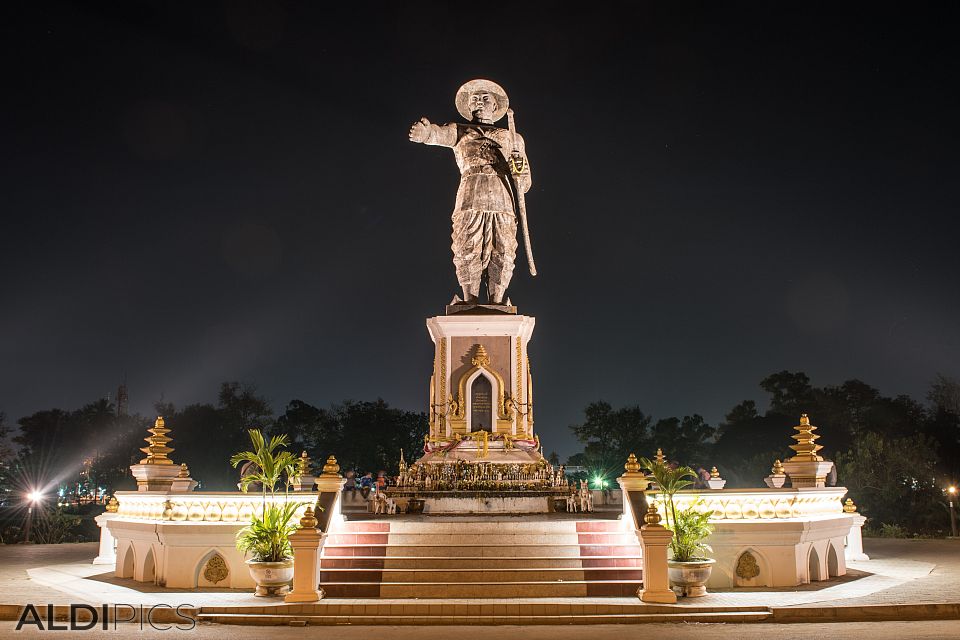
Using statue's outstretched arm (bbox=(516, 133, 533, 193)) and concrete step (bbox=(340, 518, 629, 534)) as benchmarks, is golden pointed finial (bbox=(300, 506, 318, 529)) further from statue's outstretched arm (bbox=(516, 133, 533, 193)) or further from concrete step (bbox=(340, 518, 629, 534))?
statue's outstretched arm (bbox=(516, 133, 533, 193))

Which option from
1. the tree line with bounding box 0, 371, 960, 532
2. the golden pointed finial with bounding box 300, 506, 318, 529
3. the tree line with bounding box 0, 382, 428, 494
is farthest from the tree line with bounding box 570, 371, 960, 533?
the golden pointed finial with bounding box 300, 506, 318, 529

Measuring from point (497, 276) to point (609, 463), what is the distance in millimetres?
31288

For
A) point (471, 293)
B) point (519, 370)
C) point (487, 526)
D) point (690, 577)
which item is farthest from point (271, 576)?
point (471, 293)

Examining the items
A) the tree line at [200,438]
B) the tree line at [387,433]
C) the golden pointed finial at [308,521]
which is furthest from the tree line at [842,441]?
the golden pointed finial at [308,521]

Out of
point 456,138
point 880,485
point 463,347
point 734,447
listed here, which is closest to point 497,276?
point 463,347

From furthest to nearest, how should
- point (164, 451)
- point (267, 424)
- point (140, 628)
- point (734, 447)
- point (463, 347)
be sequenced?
1. point (267, 424)
2. point (734, 447)
3. point (463, 347)
4. point (164, 451)
5. point (140, 628)

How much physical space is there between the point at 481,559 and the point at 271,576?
9.59 ft

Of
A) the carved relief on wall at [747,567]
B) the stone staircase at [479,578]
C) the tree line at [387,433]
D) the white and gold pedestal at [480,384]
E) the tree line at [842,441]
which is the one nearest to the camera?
the stone staircase at [479,578]

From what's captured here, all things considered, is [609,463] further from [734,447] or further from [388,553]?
[388,553]

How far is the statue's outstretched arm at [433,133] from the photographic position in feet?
66.2

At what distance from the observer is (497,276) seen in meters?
20.5

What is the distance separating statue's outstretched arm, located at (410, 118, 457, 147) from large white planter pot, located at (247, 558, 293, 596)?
483 inches

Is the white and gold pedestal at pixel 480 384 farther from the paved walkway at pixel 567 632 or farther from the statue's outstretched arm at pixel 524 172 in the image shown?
the paved walkway at pixel 567 632

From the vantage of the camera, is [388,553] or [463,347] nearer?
[388,553]
